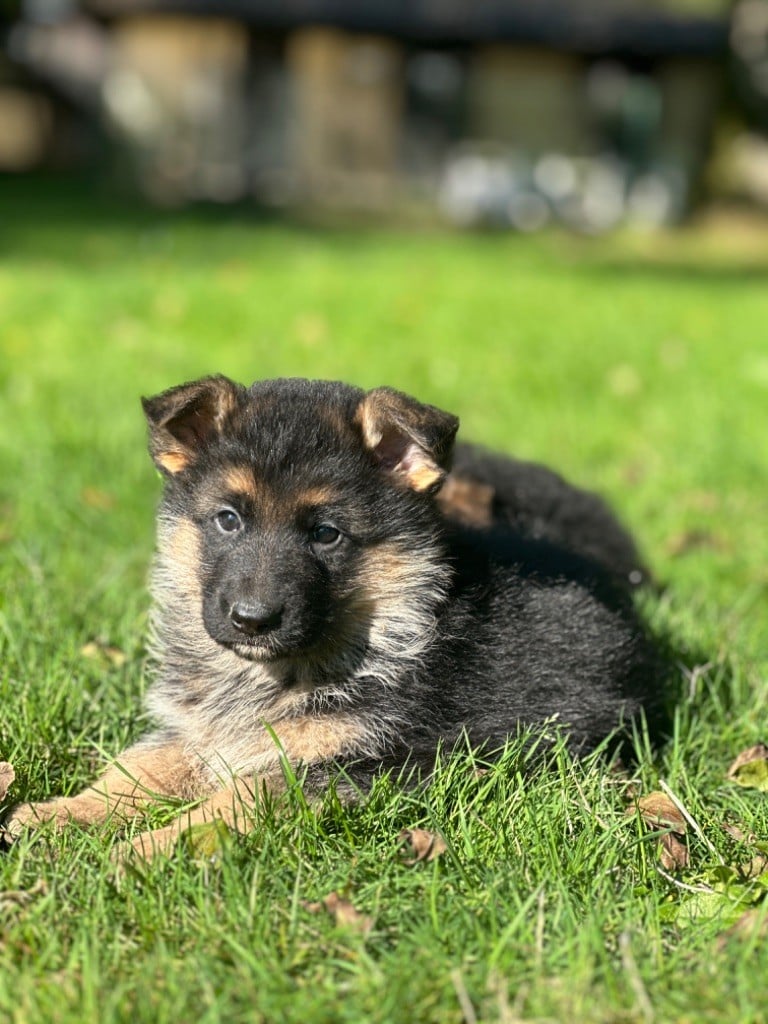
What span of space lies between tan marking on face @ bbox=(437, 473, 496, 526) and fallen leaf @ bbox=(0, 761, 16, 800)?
2.08 meters

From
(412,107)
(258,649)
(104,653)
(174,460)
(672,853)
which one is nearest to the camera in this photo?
(672,853)

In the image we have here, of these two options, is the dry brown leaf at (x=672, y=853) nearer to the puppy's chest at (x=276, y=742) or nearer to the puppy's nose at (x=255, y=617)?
the puppy's chest at (x=276, y=742)

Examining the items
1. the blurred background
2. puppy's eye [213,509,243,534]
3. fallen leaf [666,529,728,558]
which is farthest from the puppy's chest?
the blurred background

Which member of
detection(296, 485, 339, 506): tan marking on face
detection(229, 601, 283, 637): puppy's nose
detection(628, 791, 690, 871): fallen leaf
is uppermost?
detection(296, 485, 339, 506): tan marking on face

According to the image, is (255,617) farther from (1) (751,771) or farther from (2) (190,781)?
(1) (751,771)

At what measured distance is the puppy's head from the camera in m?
3.43

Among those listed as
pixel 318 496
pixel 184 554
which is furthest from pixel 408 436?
pixel 184 554

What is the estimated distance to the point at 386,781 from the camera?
11.0ft

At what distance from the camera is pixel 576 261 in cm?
1756

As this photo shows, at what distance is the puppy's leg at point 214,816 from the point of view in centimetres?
315

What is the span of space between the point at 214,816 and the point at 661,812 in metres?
1.30

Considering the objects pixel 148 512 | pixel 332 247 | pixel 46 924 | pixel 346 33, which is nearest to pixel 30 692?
pixel 46 924

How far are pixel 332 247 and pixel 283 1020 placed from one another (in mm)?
14907

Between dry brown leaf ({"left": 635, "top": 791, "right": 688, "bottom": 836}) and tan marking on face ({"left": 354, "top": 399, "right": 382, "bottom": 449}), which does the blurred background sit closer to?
tan marking on face ({"left": 354, "top": 399, "right": 382, "bottom": 449})
